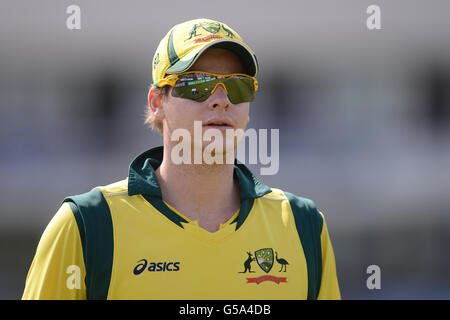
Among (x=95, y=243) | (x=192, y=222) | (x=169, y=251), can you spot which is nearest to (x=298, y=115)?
(x=192, y=222)

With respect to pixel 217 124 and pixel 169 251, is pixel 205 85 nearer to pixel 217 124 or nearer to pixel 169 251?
pixel 217 124

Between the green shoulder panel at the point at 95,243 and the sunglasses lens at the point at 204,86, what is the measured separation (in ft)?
1.92

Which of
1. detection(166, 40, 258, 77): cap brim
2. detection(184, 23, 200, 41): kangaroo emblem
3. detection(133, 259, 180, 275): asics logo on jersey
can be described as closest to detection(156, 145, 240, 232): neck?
detection(133, 259, 180, 275): asics logo on jersey

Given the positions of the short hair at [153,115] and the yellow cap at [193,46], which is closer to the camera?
the yellow cap at [193,46]

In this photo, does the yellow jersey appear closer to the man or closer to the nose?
the man

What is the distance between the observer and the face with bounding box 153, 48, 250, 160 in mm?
2244

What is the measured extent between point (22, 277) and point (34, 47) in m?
2.40

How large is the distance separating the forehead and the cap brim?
3 cm

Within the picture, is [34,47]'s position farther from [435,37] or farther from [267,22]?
[435,37]

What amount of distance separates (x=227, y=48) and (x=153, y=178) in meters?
0.62

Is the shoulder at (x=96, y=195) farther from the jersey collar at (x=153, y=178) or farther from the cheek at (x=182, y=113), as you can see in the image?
the cheek at (x=182, y=113)

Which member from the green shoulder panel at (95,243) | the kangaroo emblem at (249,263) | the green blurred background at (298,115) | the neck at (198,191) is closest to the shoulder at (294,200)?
the neck at (198,191)

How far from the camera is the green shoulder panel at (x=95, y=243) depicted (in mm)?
1991

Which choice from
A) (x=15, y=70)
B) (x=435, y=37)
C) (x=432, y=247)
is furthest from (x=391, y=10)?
(x=15, y=70)
